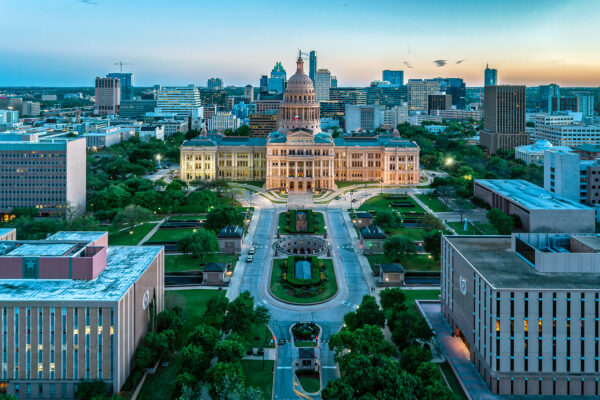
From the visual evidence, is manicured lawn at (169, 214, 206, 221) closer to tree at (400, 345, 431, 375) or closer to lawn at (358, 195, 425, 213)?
lawn at (358, 195, 425, 213)

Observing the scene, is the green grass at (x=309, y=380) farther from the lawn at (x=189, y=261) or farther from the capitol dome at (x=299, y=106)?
the capitol dome at (x=299, y=106)

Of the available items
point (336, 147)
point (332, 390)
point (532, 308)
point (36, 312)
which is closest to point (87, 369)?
point (36, 312)

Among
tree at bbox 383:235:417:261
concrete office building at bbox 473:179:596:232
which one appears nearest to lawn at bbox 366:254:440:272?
A: tree at bbox 383:235:417:261

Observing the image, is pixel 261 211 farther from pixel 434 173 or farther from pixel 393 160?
pixel 434 173

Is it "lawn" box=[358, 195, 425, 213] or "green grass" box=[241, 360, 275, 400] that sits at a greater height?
"lawn" box=[358, 195, 425, 213]

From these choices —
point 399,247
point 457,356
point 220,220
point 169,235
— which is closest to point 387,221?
point 399,247

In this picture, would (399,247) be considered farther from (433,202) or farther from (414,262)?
(433,202)

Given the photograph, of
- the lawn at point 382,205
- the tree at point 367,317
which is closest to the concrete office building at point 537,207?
the lawn at point 382,205
